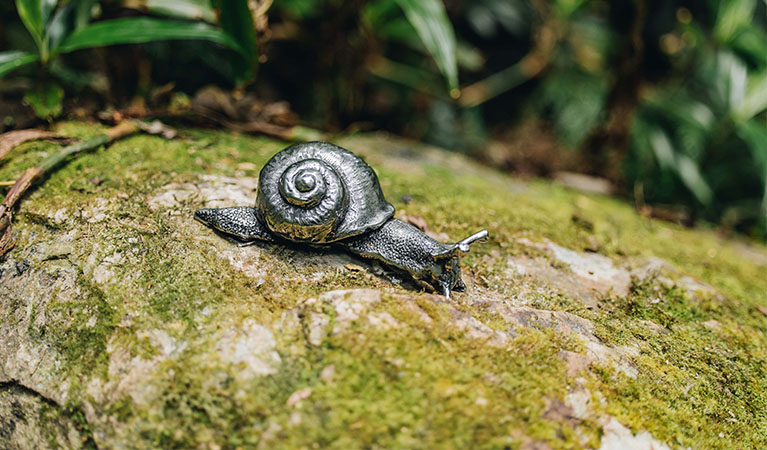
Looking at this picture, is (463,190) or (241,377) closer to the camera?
(241,377)

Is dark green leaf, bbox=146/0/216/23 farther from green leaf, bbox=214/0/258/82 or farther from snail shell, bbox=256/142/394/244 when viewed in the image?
snail shell, bbox=256/142/394/244

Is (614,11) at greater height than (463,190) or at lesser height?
greater

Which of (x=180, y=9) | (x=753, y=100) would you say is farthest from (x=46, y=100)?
(x=753, y=100)

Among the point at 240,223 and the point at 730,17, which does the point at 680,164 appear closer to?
the point at 730,17

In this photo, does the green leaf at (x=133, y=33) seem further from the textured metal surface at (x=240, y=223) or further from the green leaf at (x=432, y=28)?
the textured metal surface at (x=240, y=223)

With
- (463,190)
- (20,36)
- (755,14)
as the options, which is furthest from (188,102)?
(755,14)

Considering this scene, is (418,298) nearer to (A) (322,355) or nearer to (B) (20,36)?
(A) (322,355)
